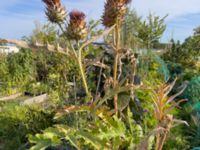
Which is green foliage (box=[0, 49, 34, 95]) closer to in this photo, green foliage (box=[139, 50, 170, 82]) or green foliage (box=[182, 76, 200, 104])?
green foliage (box=[139, 50, 170, 82])

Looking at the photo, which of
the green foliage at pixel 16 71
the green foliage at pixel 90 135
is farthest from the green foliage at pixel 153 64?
the green foliage at pixel 90 135

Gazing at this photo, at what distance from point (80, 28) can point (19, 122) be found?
212 centimetres

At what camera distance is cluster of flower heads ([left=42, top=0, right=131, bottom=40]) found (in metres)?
2.48

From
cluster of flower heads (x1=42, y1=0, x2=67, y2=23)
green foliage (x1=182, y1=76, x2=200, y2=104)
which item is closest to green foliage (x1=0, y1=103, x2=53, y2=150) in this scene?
cluster of flower heads (x1=42, y1=0, x2=67, y2=23)

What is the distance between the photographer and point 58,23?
258 centimetres

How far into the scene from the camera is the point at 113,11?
253 cm

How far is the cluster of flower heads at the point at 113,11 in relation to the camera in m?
2.53

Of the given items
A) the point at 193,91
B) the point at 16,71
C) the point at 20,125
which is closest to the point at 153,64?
the point at 193,91

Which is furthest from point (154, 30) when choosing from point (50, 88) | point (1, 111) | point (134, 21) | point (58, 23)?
point (58, 23)

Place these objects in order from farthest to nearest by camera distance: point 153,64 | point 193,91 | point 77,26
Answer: point 153,64 → point 193,91 → point 77,26

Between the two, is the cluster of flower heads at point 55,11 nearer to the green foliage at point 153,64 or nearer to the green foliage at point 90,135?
the green foliage at point 90,135

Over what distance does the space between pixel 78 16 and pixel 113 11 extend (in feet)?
0.70

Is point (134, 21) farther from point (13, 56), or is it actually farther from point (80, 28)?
point (80, 28)

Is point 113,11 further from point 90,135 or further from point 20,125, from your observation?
point 20,125
